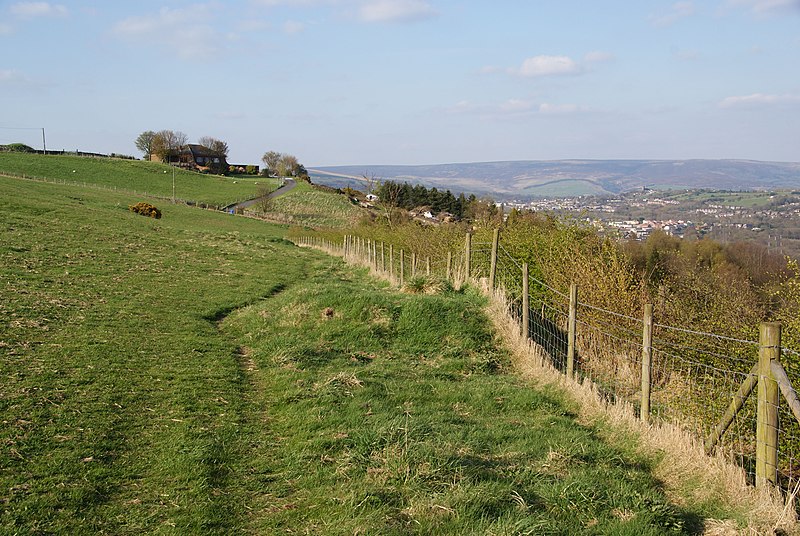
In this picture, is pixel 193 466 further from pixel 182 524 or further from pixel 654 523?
pixel 654 523

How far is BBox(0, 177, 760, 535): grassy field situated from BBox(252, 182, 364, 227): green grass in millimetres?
60295

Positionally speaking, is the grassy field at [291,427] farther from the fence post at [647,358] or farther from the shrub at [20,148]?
the shrub at [20,148]

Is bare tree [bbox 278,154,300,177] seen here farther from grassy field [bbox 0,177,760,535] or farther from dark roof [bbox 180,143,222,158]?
grassy field [bbox 0,177,760,535]

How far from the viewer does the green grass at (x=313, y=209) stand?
7681 centimetres

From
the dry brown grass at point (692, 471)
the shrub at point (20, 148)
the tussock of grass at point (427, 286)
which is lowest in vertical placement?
the dry brown grass at point (692, 471)

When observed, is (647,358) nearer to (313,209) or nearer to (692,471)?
(692,471)

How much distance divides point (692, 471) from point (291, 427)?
4310 mm

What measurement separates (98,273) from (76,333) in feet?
24.6

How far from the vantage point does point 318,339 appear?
481 inches

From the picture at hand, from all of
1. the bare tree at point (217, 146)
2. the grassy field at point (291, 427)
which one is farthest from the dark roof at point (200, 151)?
the grassy field at point (291, 427)

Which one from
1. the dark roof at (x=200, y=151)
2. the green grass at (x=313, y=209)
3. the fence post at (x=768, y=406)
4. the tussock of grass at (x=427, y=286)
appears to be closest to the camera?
the fence post at (x=768, y=406)

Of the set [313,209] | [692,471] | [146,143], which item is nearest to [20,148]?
[146,143]

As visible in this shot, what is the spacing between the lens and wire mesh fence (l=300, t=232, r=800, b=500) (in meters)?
6.82

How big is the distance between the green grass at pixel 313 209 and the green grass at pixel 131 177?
5.76 metres
